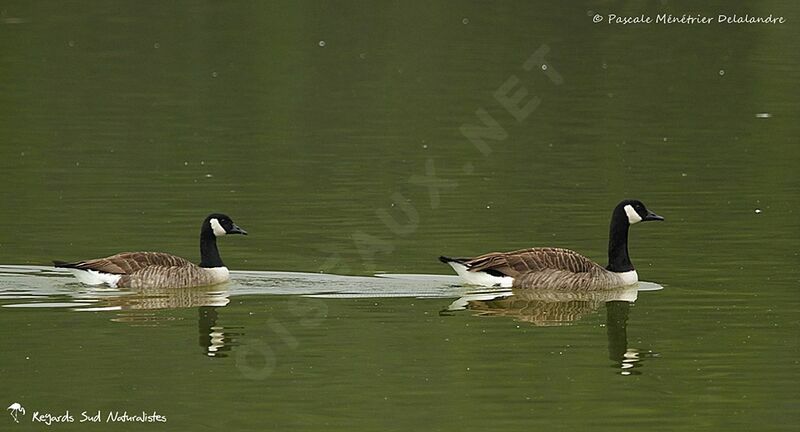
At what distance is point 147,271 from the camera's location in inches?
758

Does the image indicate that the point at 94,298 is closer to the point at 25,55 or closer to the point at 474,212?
the point at 474,212

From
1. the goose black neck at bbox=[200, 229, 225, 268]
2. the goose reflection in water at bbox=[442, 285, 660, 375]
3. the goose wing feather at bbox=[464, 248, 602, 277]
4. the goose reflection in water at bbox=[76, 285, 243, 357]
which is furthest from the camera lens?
the goose black neck at bbox=[200, 229, 225, 268]

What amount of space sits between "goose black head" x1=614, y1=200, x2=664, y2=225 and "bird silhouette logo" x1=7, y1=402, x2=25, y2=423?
29.7ft

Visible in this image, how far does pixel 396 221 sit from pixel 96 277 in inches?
215

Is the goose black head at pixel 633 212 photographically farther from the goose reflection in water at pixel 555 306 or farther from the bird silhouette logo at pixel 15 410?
the bird silhouette logo at pixel 15 410

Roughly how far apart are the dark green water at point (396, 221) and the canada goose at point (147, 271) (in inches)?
9.1

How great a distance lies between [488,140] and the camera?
32.7 meters

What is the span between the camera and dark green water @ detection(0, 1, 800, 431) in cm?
1426

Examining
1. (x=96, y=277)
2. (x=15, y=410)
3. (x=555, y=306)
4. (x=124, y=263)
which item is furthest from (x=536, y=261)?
(x=15, y=410)

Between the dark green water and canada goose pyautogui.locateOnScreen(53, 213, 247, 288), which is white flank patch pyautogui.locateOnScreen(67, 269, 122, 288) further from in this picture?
the dark green water

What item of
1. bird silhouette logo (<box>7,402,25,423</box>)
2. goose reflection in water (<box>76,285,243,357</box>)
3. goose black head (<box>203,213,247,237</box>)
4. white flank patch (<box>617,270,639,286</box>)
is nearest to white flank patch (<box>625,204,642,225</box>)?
white flank patch (<box>617,270,639,286</box>)

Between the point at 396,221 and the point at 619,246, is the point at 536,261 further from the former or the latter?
the point at 396,221

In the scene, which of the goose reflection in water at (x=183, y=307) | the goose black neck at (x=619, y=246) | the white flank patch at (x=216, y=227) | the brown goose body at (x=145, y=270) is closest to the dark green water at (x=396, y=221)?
the goose reflection in water at (x=183, y=307)

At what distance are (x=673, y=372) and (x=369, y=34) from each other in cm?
4007
